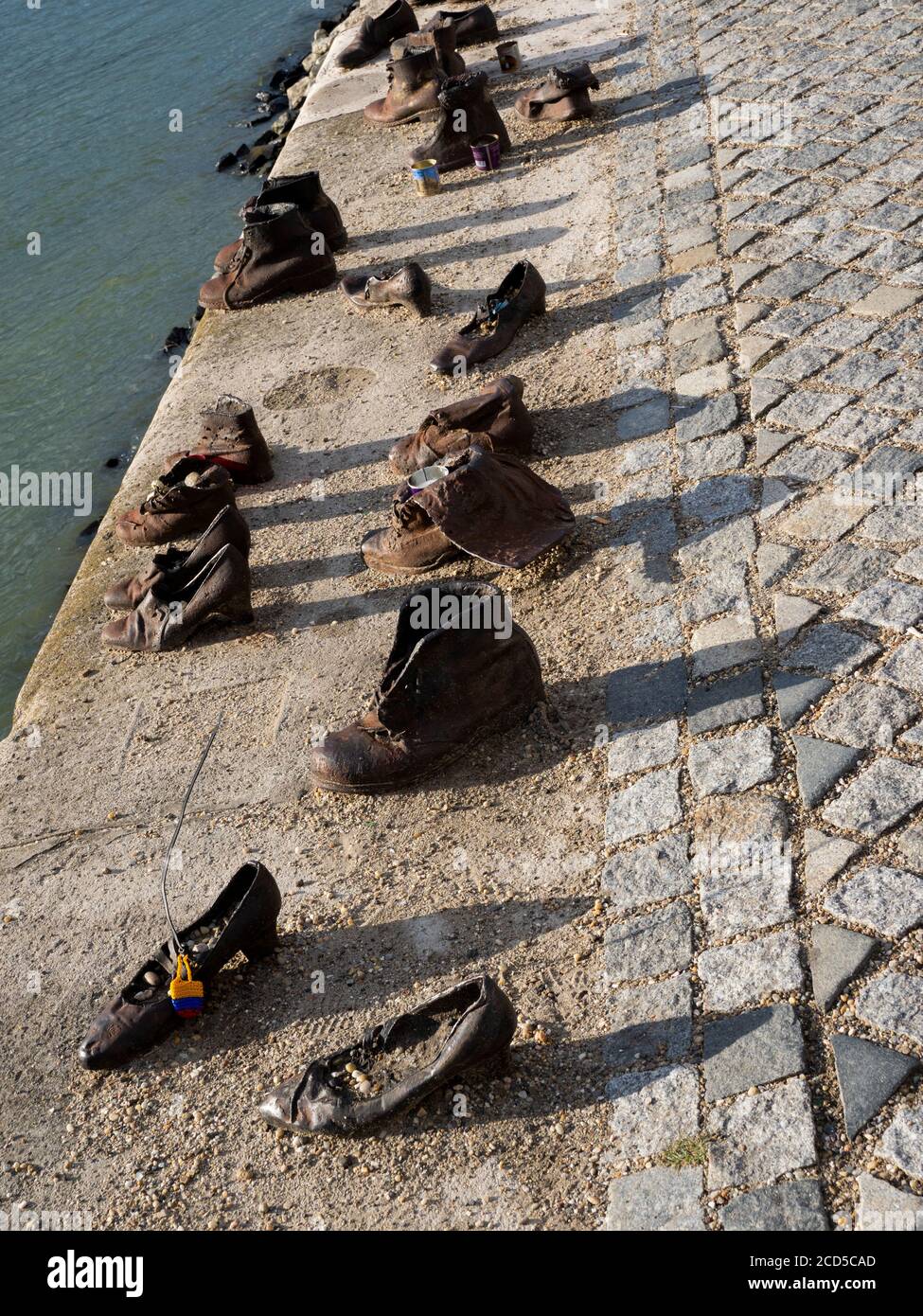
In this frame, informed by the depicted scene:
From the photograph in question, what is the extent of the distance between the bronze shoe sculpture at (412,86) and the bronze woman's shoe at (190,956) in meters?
8.03

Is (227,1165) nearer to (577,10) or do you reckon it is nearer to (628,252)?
(628,252)

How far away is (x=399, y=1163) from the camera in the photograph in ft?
12.6

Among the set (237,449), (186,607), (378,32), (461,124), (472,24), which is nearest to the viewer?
(186,607)

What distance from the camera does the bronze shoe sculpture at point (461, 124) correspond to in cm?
969

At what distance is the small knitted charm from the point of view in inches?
171

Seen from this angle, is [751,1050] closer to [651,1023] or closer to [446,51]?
[651,1023]

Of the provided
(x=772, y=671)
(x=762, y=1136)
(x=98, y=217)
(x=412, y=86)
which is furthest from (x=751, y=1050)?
(x=98, y=217)

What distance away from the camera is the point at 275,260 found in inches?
361

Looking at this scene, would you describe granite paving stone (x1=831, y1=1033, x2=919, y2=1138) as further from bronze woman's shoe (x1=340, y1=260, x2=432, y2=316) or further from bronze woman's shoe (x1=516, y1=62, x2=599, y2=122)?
bronze woman's shoe (x1=516, y1=62, x2=599, y2=122)

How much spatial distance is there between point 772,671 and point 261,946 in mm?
2033

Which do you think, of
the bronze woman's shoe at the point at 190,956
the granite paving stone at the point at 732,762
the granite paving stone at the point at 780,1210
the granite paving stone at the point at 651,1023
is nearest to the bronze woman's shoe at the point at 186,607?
the bronze woman's shoe at the point at 190,956

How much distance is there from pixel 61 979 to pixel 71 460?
5.80m

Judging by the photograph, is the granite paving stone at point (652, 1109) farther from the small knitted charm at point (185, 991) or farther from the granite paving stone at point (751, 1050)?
the small knitted charm at point (185, 991)
